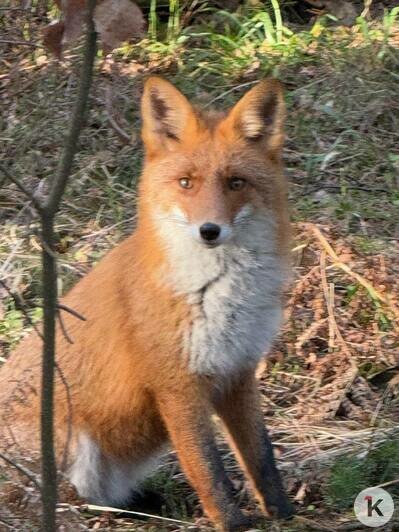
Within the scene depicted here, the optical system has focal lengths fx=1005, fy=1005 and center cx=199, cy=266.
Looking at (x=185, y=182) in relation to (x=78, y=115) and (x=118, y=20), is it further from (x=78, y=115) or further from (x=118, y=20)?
(x=118, y=20)

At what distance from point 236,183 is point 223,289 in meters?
0.45

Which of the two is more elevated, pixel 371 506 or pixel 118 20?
pixel 118 20

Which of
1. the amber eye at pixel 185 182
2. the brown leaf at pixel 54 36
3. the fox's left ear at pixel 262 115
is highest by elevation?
the brown leaf at pixel 54 36

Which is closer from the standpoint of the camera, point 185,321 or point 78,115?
point 78,115

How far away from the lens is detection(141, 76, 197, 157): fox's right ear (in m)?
4.36

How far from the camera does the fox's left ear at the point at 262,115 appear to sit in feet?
14.3

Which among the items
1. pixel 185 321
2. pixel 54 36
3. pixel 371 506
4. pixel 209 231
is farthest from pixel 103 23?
pixel 371 506

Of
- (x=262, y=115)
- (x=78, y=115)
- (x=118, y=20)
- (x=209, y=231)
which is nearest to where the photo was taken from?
(x=118, y=20)

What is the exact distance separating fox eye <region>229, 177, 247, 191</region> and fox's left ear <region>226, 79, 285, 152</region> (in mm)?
251

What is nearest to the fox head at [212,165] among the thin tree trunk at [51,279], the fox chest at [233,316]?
the fox chest at [233,316]

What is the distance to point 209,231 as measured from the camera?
4035 mm

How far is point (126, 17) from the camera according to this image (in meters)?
2.52

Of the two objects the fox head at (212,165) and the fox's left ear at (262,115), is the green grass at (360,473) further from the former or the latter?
the fox's left ear at (262,115)

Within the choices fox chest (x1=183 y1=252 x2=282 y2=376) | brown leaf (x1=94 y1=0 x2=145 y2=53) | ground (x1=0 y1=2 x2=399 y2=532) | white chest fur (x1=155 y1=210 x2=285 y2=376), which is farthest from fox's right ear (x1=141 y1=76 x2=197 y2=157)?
brown leaf (x1=94 y1=0 x2=145 y2=53)
